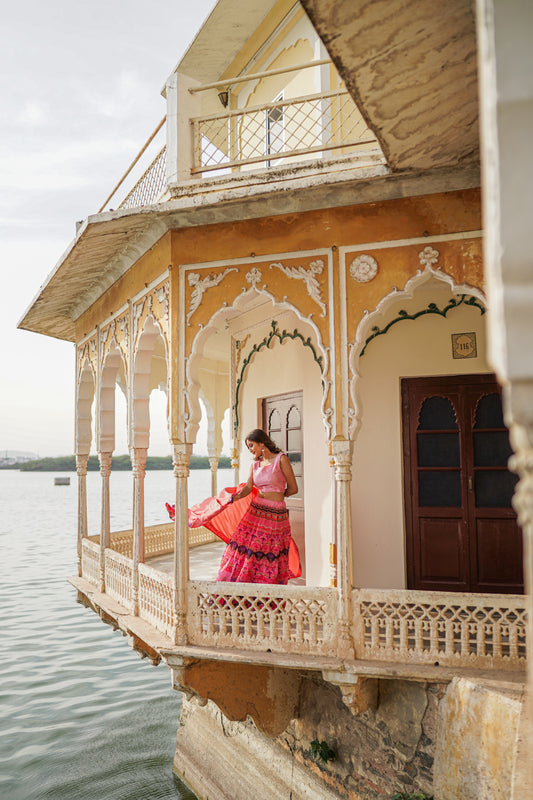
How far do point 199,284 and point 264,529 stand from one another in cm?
227

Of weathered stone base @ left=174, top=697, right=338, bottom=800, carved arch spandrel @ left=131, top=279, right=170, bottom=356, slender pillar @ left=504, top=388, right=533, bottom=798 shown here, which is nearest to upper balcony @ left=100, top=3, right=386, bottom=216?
carved arch spandrel @ left=131, top=279, right=170, bottom=356

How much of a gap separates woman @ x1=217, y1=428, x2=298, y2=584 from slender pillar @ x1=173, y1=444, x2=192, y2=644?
624 mm

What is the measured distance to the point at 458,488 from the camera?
237 inches

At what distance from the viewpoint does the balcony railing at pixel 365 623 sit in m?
4.28

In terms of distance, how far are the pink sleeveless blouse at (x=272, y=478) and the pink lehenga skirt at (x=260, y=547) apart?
120mm

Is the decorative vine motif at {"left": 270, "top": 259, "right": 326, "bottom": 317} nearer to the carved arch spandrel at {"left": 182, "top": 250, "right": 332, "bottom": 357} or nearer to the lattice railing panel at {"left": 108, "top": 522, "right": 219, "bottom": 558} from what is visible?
the carved arch spandrel at {"left": 182, "top": 250, "right": 332, "bottom": 357}

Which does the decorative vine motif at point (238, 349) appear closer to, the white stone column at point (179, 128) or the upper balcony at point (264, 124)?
the upper balcony at point (264, 124)

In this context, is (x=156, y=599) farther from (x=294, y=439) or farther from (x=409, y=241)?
(x=409, y=241)

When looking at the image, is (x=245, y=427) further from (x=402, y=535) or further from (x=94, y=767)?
(x=94, y=767)

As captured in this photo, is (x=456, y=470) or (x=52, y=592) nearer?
(x=456, y=470)

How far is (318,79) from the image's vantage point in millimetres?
6168

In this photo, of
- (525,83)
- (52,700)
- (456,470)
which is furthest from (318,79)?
(52,700)

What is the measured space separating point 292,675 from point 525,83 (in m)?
5.18

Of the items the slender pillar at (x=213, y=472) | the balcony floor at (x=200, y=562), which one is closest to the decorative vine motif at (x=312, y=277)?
the balcony floor at (x=200, y=562)
